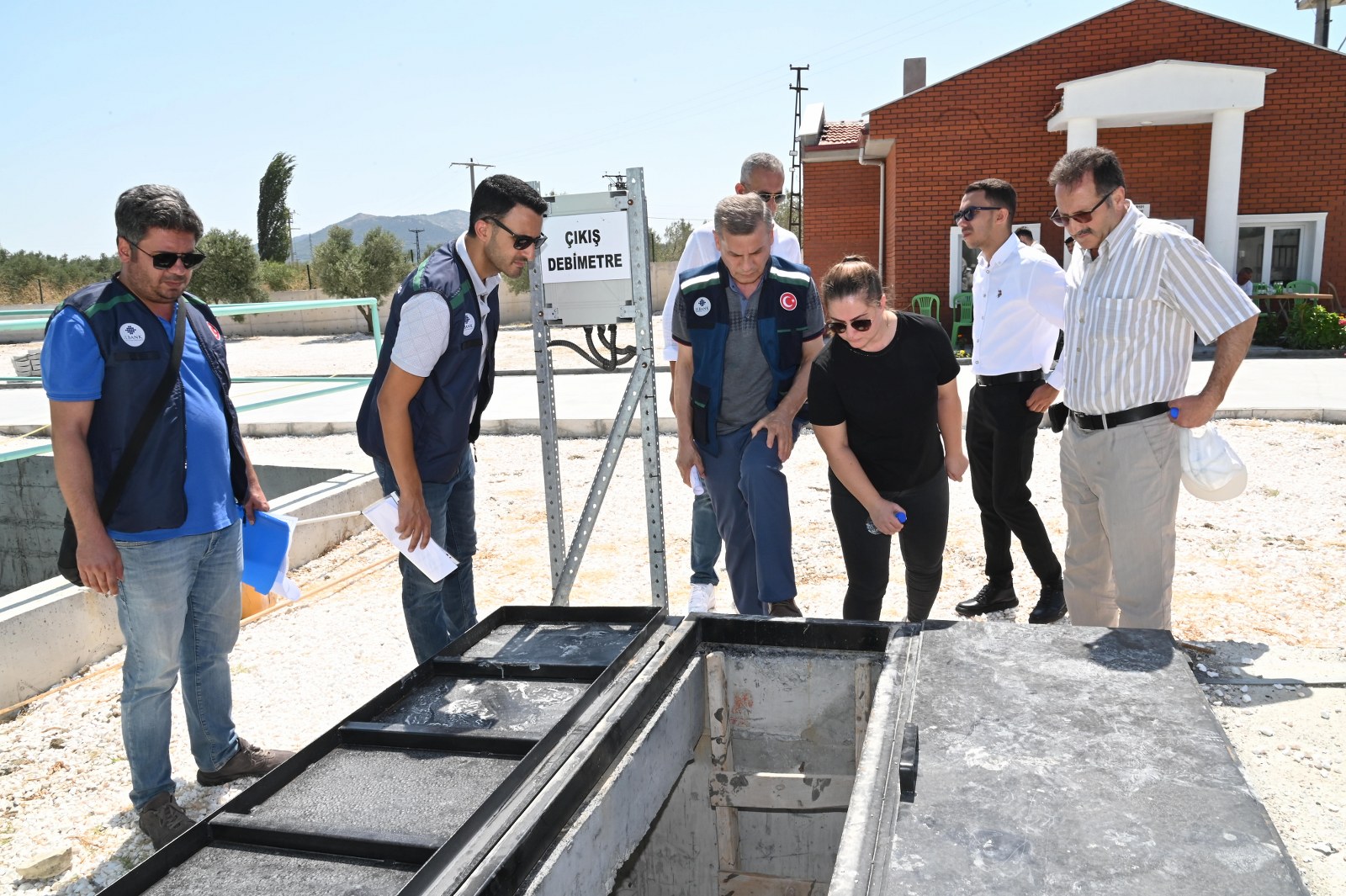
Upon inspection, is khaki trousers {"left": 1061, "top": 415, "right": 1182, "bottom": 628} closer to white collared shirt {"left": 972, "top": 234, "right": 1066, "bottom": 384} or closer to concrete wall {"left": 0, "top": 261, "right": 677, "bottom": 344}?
white collared shirt {"left": 972, "top": 234, "right": 1066, "bottom": 384}

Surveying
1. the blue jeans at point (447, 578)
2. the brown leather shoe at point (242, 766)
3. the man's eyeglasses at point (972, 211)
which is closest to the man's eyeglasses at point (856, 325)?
the man's eyeglasses at point (972, 211)

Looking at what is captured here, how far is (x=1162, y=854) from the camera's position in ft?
5.32

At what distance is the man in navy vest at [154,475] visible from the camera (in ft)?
8.71

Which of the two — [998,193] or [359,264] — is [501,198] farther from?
[359,264]

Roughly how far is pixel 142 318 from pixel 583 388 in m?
9.81

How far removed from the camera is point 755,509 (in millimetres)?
3656

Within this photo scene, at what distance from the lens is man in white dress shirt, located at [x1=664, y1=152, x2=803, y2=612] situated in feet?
14.6

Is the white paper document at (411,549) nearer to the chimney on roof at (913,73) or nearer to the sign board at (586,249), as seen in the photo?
the sign board at (586,249)

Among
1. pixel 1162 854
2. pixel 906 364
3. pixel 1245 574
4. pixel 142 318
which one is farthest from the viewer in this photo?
pixel 1245 574

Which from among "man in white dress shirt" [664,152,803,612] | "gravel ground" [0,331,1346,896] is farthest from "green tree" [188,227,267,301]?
→ "man in white dress shirt" [664,152,803,612]

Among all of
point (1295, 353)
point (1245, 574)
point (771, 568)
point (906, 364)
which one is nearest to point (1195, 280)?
point (906, 364)

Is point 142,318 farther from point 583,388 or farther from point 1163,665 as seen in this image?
point 583,388

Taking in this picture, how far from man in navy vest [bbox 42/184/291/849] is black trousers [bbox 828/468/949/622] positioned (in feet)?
6.89

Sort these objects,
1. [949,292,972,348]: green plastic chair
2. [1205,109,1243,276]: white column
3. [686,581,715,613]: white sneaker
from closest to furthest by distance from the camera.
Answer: [686,581,715,613]: white sneaker
[1205,109,1243,276]: white column
[949,292,972,348]: green plastic chair
